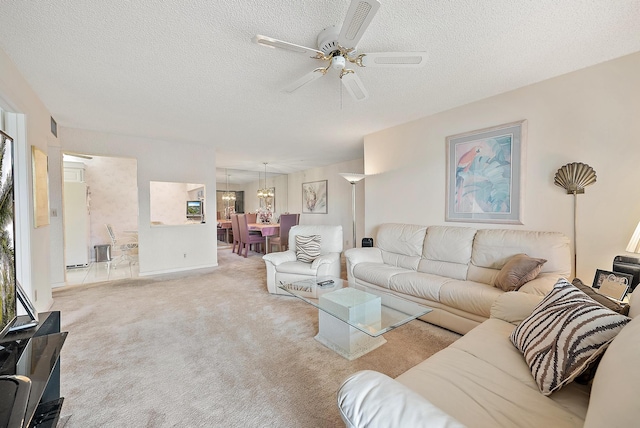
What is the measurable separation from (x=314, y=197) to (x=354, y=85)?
5.58 m

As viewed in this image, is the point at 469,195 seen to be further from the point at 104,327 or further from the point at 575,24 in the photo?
the point at 104,327

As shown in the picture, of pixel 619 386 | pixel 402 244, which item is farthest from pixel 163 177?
pixel 619 386

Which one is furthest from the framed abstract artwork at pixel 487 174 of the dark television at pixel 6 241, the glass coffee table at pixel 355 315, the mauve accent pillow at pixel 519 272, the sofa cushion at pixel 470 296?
the dark television at pixel 6 241

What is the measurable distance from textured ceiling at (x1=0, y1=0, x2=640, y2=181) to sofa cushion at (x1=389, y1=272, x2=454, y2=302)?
198 cm

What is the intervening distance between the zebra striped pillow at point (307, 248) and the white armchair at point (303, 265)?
0.27 ft

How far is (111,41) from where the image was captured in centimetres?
187

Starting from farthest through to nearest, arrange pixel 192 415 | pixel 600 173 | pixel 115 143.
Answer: pixel 115 143, pixel 600 173, pixel 192 415

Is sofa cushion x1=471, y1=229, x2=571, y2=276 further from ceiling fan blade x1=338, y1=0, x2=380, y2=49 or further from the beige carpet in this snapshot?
ceiling fan blade x1=338, y1=0, x2=380, y2=49

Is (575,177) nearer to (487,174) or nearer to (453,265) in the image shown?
(487,174)

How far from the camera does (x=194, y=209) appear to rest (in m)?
5.08

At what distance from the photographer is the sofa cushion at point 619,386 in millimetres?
565

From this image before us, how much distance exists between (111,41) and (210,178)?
336 centimetres

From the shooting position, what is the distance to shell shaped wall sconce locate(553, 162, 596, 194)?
2.27 metres

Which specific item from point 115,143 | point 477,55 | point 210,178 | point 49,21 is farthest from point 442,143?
point 115,143
